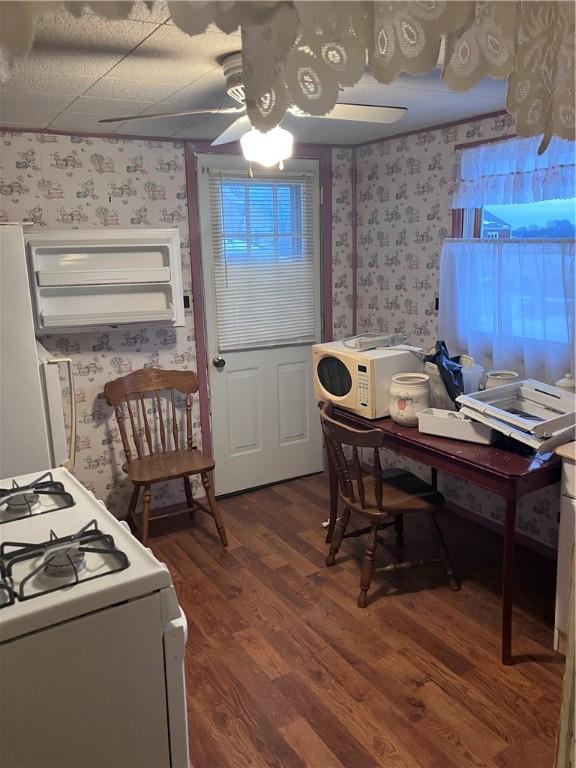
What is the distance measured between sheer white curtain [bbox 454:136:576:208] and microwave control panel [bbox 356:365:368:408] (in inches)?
41.7

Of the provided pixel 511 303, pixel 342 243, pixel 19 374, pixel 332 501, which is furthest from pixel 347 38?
→ pixel 342 243

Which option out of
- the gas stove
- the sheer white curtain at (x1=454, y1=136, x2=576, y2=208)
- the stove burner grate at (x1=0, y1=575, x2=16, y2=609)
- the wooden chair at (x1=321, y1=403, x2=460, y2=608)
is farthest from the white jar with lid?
the stove burner grate at (x1=0, y1=575, x2=16, y2=609)

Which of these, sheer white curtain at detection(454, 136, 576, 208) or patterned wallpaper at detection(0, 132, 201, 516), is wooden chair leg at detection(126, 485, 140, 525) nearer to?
patterned wallpaper at detection(0, 132, 201, 516)

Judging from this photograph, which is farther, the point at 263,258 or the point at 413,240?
the point at 263,258

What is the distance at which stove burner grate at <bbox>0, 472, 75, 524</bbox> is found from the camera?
1614 mm

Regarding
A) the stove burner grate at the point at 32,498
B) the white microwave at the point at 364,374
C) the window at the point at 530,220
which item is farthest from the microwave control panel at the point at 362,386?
the stove burner grate at the point at 32,498

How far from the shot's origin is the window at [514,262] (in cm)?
281

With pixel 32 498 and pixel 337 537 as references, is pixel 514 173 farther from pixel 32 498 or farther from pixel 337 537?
pixel 32 498

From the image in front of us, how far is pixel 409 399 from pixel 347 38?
2021mm

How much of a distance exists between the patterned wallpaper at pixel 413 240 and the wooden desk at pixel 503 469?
31.5 inches

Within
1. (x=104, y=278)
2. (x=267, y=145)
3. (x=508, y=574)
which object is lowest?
(x=508, y=574)

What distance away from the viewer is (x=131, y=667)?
4.25ft

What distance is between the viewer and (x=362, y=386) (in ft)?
9.86

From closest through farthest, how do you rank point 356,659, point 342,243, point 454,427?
1. point 356,659
2. point 454,427
3. point 342,243
